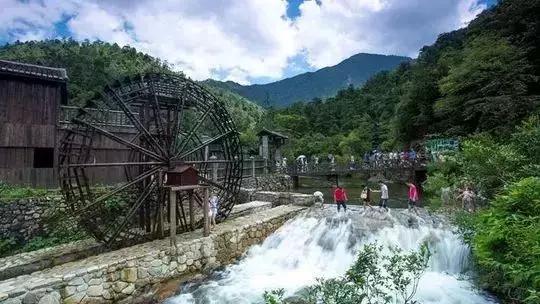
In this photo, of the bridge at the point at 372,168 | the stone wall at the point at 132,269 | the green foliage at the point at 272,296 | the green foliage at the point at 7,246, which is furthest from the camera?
the bridge at the point at 372,168

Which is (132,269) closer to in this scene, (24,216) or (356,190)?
(24,216)

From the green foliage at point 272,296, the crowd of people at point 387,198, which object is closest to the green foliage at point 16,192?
the crowd of people at point 387,198

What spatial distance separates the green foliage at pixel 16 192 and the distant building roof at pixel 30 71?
15.7ft

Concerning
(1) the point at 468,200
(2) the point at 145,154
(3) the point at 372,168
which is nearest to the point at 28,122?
(2) the point at 145,154

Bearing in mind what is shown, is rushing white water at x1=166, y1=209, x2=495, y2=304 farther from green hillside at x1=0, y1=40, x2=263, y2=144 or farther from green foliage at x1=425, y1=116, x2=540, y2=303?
green hillside at x1=0, y1=40, x2=263, y2=144

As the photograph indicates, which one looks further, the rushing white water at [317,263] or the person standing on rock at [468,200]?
the person standing on rock at [468,200]

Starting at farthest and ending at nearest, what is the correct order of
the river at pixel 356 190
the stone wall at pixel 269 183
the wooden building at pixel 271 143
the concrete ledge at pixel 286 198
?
the wooden building at pixel 271 143, the stone wall at pixel 269 183, the river at pixel 356 190, the concrete ledge at pixel 286 198

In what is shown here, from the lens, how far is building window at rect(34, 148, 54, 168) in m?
16.8

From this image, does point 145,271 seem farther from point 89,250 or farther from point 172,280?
point 89,250

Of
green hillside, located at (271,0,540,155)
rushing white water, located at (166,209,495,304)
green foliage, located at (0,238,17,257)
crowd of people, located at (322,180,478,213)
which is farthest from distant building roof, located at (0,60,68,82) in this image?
green hillside, located at (271,0,540,155)

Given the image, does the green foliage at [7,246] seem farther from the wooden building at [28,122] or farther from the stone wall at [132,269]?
the stone wall at [132,269]

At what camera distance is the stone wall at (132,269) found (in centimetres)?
800

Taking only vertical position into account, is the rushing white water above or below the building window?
below

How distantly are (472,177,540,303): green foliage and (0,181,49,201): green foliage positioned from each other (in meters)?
16.0
